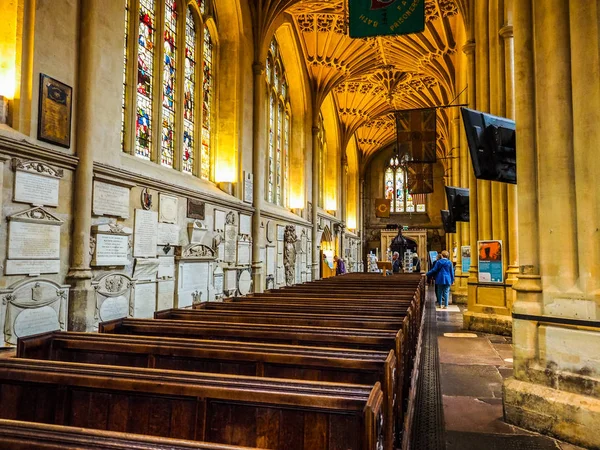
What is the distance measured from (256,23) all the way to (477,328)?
9581 mm

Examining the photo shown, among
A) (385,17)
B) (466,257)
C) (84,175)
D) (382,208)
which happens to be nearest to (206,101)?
(385,17)

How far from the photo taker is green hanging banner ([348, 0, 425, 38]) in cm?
696

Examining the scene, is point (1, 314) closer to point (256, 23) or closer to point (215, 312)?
point (215, 312)

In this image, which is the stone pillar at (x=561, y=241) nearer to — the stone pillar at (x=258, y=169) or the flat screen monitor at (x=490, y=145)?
the flat screen monitor at (x=490, y=145)

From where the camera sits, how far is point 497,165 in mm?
4164

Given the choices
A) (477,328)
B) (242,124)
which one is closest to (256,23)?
(242,124)

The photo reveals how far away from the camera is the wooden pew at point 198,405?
65.8 inches

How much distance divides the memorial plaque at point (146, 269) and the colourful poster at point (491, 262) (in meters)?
5.31

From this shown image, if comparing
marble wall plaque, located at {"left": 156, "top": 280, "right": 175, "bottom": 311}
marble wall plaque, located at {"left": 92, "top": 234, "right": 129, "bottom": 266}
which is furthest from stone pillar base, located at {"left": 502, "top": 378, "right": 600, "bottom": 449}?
marble wall plaque, located at {"left": 156, "top": 280, "right": 175, "bottom": 311}

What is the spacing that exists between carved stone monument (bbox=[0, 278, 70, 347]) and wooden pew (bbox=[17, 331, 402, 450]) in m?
2.37

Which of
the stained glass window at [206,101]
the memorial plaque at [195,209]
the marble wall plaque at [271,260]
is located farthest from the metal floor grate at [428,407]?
the marble wall plaque at [271,260]

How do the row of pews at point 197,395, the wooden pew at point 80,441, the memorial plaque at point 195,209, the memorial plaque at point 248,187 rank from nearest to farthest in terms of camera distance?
the wooden pew at point 80,441
the row of pews at point 197,395
the memorial plaque at point 195,209
the memorial plaque at point 248,187

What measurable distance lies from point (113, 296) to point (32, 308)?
1.38 meters

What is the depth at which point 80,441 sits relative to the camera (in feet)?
4.27
